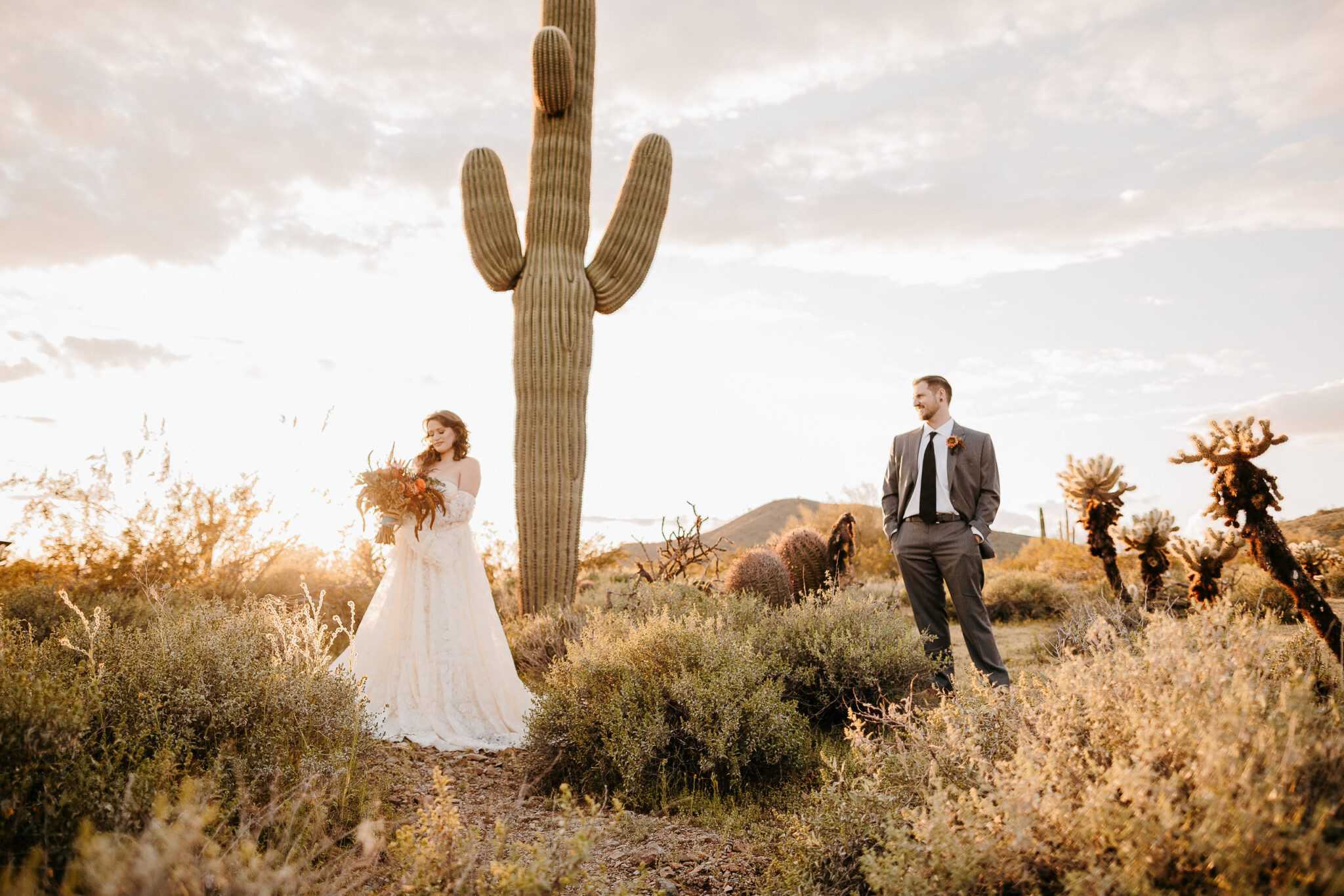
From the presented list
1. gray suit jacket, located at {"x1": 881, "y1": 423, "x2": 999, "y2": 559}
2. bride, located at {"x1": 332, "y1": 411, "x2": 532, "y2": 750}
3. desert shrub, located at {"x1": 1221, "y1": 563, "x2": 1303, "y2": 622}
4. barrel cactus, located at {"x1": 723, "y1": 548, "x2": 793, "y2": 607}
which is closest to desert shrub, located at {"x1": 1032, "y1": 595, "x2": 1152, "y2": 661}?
gray suit jacket, located at {"x1": 881, "y1": 423, "x2": 999, "y2": 559}

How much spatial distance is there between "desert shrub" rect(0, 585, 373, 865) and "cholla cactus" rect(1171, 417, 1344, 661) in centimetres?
596

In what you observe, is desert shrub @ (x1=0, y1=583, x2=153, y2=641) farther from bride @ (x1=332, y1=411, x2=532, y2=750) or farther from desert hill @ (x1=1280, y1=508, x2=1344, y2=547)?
desert hill @ (x1=1280, y1=508, x2=1344, y2=547)

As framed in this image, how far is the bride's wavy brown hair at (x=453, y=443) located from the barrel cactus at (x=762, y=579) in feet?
11.0

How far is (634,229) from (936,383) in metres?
5.17

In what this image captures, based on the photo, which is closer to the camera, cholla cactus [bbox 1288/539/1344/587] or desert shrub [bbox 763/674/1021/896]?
desert shrub [bbox 763/674/1021/896]

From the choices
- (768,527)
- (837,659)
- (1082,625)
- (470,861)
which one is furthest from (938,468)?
(768,527)

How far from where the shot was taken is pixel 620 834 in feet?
12.0

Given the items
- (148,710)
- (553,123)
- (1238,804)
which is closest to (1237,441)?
(1238,804)

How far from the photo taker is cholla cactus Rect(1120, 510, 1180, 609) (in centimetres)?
892

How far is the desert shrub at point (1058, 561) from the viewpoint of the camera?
13328 millimetres

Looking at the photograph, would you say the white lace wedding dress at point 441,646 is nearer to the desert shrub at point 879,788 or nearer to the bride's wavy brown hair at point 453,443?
the bride's wavy brown hair at point 453,443

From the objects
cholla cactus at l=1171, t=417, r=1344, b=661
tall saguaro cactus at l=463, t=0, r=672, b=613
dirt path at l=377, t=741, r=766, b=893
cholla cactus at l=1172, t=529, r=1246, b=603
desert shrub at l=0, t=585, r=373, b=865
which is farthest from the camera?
tall saguaro cactus at l=463, t=0, r=672, b=613

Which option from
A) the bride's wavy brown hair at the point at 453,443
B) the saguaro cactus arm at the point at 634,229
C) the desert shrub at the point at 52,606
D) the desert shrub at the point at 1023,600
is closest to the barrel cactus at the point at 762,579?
the bride's wavy brown hair at the point at 453,443

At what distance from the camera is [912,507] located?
6.17m
